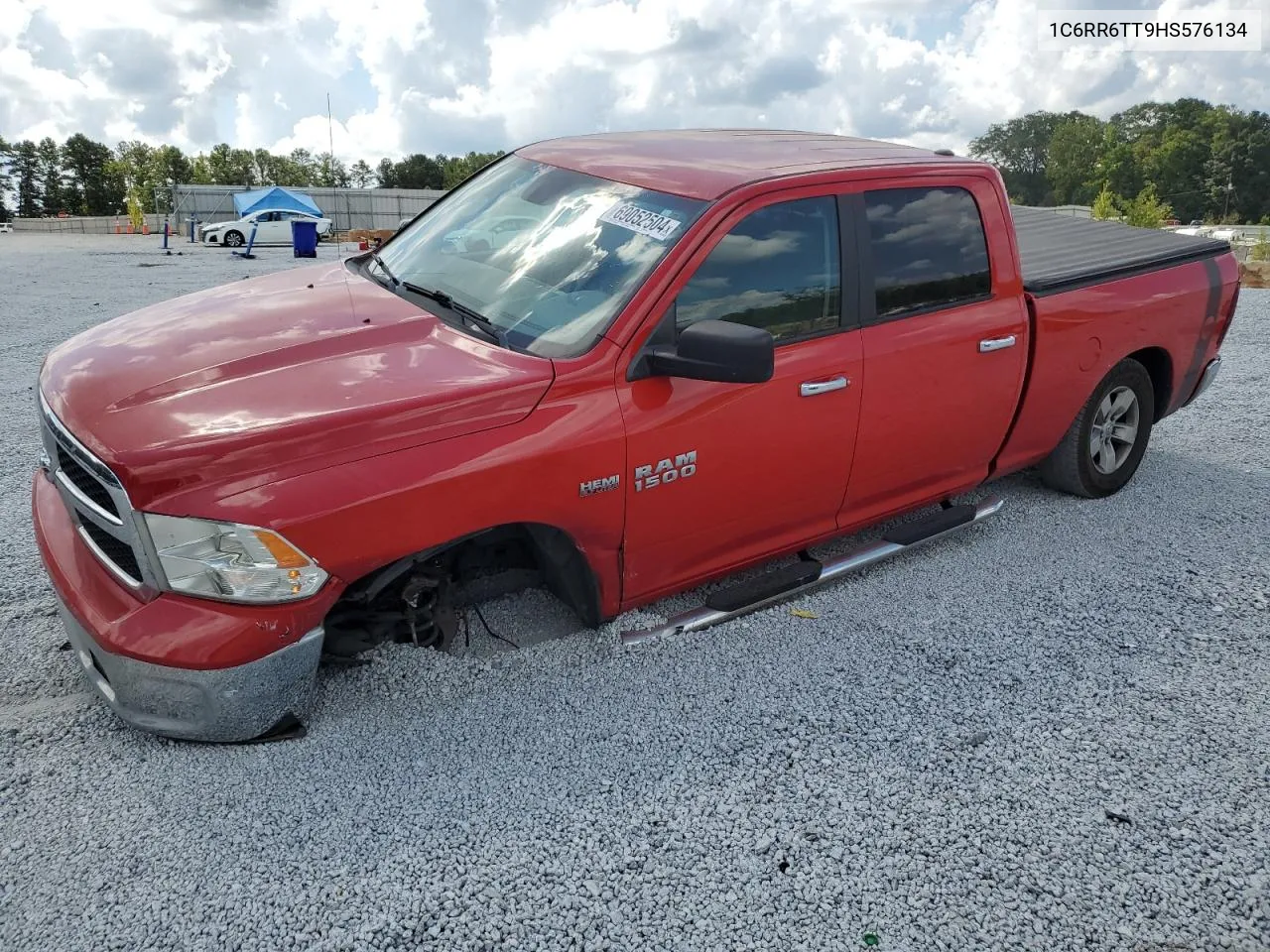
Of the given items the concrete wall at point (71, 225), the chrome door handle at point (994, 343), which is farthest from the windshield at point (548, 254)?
the concrete wall at point (71, 225)

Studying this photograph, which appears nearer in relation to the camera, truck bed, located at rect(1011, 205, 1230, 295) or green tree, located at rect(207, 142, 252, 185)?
truck bed, located at rect(1011, 205, 1230, 295)

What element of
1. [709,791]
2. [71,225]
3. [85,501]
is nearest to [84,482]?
[85,501]

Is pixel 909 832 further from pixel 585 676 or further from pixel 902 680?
pixel 585 676

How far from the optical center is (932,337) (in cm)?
400

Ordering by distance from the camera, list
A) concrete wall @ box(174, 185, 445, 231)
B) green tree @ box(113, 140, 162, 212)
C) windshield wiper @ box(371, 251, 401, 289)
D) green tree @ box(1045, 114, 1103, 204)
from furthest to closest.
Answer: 1. green tree @ box(1045, 114, 1103, 204)
2. green tree @ box(113, 140, 162, 212)
3. concrete wall @ box(174, 185, 445, 231)
4. windshield wiper @ box(371, 251, 401, 289)

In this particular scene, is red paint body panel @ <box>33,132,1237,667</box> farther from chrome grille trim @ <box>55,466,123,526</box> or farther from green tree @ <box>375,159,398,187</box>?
green tree @ <box>375,159,398,187</box>

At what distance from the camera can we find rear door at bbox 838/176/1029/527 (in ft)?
12.7

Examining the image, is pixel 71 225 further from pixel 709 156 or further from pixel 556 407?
pixel 556 407

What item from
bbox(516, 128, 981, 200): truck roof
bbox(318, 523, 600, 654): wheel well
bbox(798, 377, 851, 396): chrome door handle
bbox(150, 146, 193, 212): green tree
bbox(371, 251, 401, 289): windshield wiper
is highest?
bbox(150, 146, 193, 212): green tree

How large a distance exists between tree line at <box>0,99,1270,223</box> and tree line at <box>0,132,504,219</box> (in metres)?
0.08

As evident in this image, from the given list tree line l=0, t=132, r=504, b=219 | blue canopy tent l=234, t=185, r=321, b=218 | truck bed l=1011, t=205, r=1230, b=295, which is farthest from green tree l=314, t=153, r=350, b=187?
truck bed l=1011, t=205, r=1230, b=295

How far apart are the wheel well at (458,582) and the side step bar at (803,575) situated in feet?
1.24

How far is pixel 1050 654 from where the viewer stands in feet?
12.3

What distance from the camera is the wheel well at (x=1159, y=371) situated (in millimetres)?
5191
